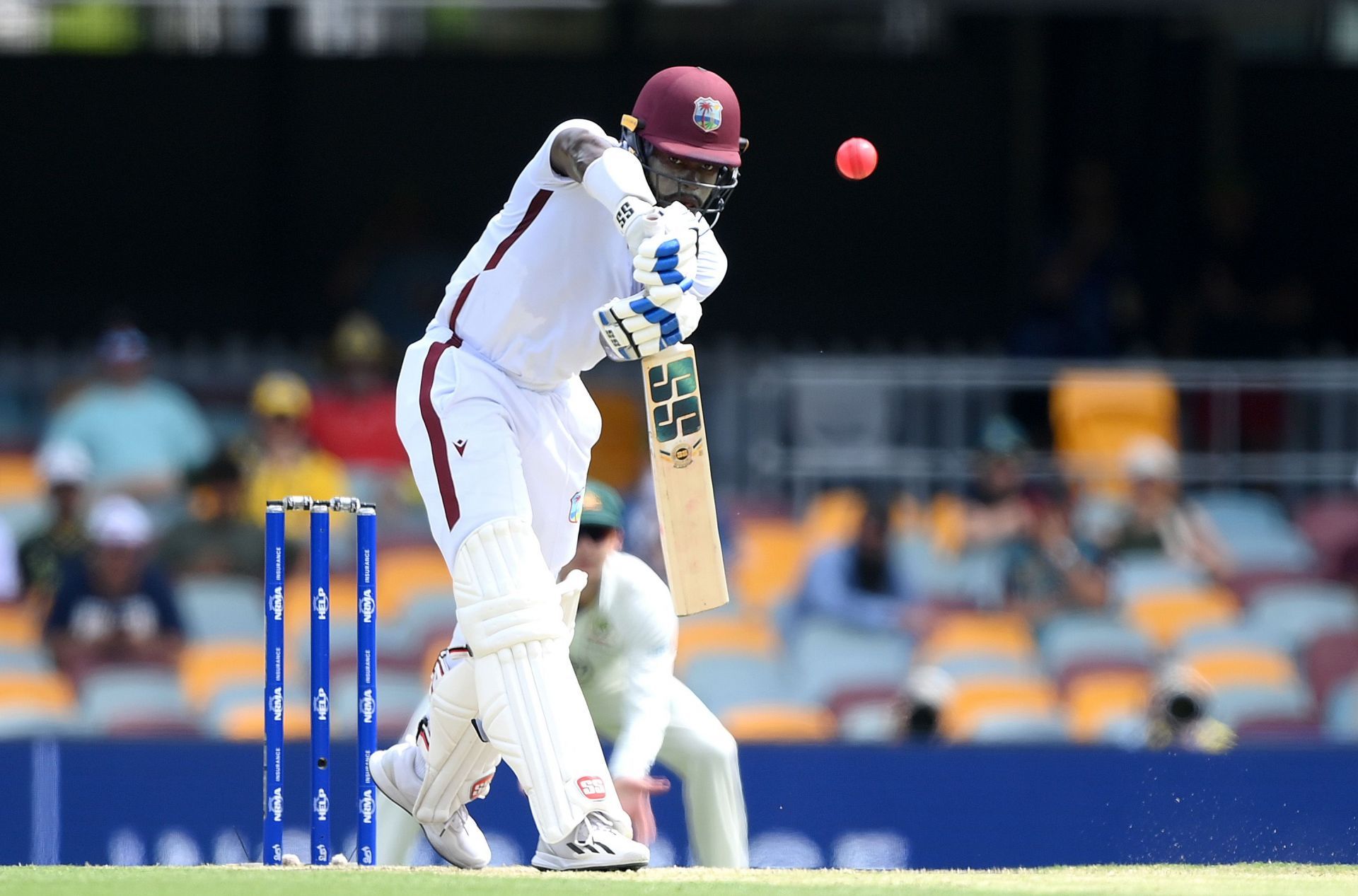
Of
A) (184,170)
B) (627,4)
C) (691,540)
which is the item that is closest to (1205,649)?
(691,540)

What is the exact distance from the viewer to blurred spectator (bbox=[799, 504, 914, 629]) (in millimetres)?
8117

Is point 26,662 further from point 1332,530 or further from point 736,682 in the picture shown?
point 1332,530

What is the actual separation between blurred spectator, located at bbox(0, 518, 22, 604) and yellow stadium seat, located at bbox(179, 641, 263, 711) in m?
0.85

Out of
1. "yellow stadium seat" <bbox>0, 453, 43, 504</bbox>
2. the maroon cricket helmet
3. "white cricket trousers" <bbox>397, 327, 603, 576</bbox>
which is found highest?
the maroon cricket helmet

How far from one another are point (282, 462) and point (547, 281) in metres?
4.31

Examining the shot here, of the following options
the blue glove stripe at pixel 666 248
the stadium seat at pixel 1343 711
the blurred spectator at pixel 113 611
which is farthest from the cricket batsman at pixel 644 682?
the stadium seat at pixel 1343 711

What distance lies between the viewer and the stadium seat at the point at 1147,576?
847 centimetres

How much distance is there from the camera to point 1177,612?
8.44 meters

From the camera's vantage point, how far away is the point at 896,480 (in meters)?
9.00

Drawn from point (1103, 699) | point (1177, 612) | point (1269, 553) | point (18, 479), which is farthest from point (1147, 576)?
point (18, 479)

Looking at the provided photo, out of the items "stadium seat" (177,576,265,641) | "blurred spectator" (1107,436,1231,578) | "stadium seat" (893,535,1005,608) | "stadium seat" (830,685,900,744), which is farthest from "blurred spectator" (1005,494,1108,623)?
"stadium seat" (177,576,265,641)

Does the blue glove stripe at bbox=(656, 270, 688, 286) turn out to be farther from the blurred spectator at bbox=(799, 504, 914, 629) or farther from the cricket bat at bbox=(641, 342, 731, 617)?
the blurred spectator at bbox=(799, 504, 914, 629)

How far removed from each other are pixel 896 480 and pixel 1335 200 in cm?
423

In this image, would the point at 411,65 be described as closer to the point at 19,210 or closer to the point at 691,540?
the point at 19,210
